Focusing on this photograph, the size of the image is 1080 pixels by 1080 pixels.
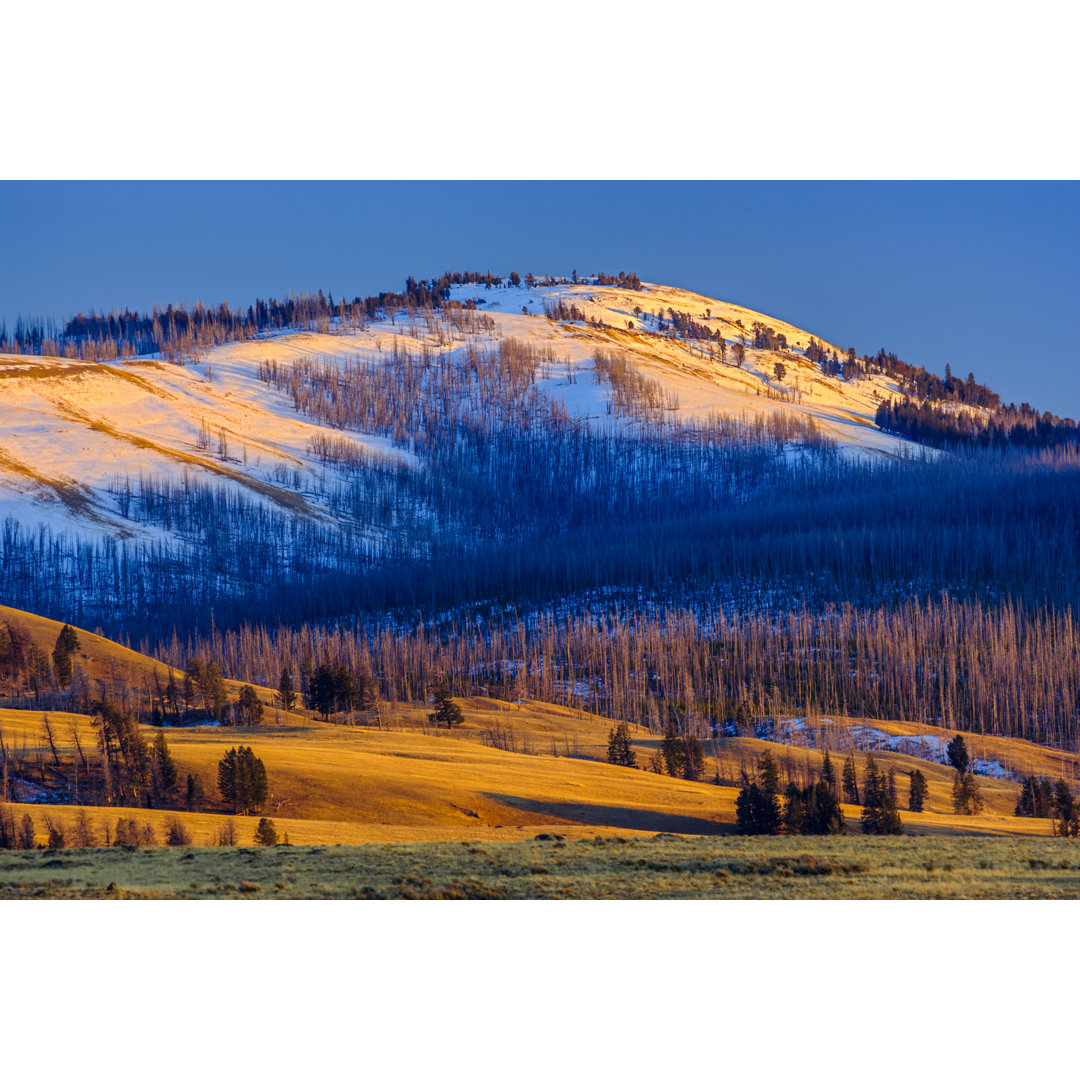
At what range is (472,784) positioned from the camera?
5803 cm

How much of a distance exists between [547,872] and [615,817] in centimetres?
1882

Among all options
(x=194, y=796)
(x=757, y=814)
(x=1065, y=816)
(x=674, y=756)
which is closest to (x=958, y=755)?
(x=674, y=756)

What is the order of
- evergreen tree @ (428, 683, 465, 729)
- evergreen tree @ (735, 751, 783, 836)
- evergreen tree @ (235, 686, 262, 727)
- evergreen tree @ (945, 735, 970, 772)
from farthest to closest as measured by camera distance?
evergreen tree @ (945, 735, 970, 772) → evergreen tree @ (428, 683, 465, 729) → evergreen tree @ (235, 686, 262, 727) → evergreen tree @ (735, 751, 783, 836)

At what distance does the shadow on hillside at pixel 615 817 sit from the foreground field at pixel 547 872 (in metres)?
9.63

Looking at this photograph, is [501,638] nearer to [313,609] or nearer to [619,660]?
[619,660]

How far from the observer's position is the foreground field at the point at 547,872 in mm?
33000

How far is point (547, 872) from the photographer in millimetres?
36812

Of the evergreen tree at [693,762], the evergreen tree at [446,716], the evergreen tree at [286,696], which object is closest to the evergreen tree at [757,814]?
the evergreen tree at [693,762]

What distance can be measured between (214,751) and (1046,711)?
100711mm

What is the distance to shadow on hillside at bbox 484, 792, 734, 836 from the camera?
178ft

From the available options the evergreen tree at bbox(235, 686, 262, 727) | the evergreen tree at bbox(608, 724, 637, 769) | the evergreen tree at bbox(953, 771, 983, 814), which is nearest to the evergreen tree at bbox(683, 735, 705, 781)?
the evergreen tree at bbox(608, 724, 637, 769)

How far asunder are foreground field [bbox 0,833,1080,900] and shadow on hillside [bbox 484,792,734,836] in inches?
379

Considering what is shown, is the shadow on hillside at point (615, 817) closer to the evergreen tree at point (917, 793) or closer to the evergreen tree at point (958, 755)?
the evergreen tree at point (917, 793)

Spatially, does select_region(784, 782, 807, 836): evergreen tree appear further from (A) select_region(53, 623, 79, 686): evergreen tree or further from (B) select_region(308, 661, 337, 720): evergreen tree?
(A) select_region(53, 623, 79, 686): evergreen tree
